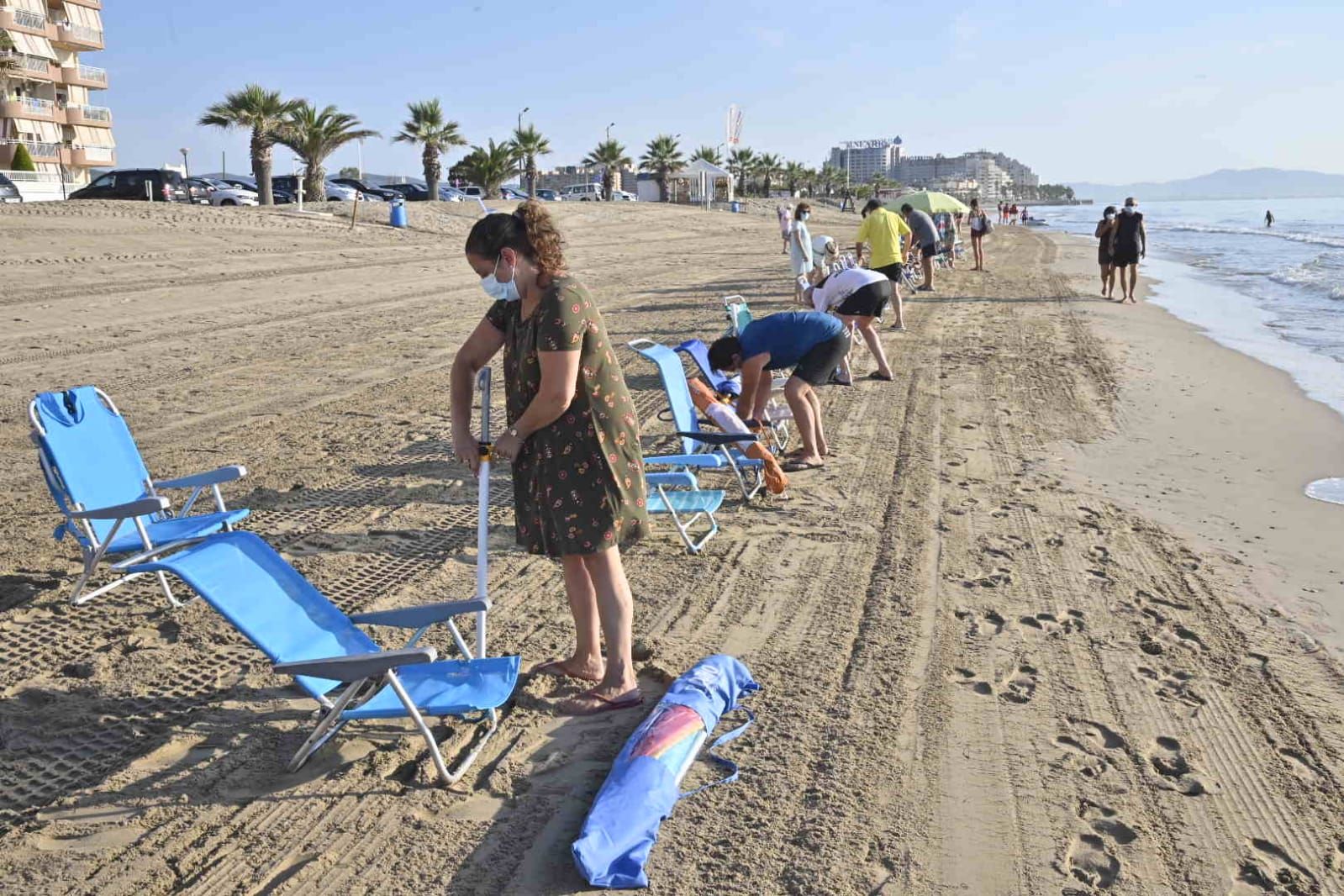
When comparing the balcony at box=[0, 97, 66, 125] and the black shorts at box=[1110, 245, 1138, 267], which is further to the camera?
the balcony at box=[0, 97, 66, 125]

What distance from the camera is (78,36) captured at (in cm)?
4731

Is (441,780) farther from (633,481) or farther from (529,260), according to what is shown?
(529,260)

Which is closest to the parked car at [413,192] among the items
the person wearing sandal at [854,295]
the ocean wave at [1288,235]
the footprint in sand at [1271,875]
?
the ocean wave at [1288,235]

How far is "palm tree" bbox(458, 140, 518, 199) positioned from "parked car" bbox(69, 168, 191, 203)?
20.6 metres

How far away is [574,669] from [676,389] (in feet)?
8.68

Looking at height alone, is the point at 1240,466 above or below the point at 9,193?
below

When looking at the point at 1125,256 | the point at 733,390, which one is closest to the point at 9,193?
the point at 1125,256

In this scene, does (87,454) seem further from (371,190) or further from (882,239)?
(371,190)

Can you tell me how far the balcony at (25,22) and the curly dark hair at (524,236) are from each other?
4892 centimetres

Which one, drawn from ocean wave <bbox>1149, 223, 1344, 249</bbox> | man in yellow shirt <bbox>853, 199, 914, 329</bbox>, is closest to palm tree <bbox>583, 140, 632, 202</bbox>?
ocean wave <bbox>1149, 223, 1344, 249</bbox>

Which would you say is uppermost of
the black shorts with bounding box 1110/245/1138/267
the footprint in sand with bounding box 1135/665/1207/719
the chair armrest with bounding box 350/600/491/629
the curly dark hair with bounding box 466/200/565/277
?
the curly dark hair with bounding box 466/200/565/277

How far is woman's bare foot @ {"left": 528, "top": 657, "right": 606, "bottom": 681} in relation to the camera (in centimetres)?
375

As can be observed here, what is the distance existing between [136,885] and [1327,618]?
4.60m

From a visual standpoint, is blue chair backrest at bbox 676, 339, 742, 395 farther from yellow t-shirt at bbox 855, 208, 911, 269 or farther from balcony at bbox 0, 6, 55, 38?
balcony at bbox 0, 6, 55, 38
